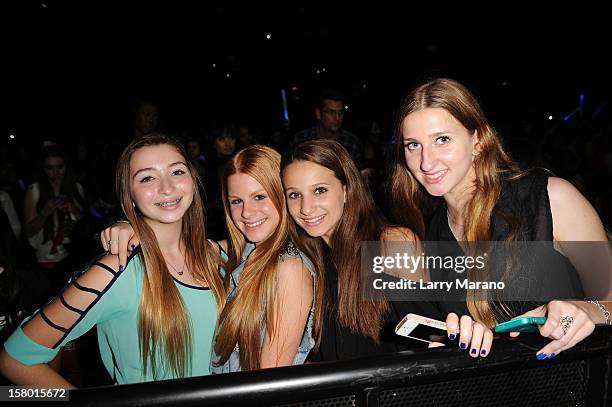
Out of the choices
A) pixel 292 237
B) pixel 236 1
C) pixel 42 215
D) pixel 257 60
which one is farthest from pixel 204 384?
pixel 257 60

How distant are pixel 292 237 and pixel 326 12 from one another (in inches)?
497

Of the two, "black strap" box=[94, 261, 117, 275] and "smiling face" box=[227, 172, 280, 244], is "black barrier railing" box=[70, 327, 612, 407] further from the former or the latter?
"smiling face" box=[227, 172, 280, 244]

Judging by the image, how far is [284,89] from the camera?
16.6 m

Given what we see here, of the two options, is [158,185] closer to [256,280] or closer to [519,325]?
[256,280]

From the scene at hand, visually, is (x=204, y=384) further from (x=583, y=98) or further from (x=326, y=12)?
(x=583, y=98)

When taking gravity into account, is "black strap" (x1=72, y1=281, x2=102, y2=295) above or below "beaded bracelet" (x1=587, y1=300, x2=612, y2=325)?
above

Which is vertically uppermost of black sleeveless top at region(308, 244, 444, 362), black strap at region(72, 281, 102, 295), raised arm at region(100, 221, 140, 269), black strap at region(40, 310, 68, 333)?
raised arm at region(100, 221, 140, 269)

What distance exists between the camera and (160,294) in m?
1.97

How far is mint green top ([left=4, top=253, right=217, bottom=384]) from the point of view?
175 cm

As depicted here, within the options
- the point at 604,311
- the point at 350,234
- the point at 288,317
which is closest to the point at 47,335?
the point at 288,317

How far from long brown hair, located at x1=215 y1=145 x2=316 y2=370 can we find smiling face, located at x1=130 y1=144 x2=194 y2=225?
34 cm

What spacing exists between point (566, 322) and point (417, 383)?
35 centimetres

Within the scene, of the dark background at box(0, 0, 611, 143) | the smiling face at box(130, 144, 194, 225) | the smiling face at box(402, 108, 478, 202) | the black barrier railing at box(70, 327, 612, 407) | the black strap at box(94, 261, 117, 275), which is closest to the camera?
the black barrier railing at box(70, 327, 612, 407)

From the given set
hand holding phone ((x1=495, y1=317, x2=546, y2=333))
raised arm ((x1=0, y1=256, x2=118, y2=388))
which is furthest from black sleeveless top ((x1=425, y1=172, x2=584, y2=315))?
raised arm ((x1=0, y1=256, x2=118, y2=388))
